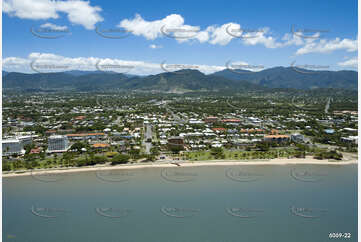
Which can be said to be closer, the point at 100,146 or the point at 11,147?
the point at 11,147

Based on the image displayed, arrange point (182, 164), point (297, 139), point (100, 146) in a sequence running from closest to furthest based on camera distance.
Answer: point (182, 164), point (100, 146), point (297, 139)

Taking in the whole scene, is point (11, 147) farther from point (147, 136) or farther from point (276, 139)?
point (276, 139)

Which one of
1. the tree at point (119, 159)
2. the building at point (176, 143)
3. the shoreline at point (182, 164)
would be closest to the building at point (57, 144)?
the shoreline at point (182, 164)

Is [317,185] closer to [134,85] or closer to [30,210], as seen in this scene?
[30,210]

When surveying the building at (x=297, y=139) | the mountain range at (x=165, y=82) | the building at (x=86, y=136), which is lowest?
the building at (x=86, y=136)

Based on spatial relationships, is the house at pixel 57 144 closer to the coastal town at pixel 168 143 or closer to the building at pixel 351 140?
the coastal town at pixel 168 143

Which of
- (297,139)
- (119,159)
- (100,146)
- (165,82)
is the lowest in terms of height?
(119,159)

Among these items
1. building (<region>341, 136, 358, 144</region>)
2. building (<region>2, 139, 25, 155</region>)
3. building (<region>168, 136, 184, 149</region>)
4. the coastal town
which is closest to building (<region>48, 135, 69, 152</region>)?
the coastal town

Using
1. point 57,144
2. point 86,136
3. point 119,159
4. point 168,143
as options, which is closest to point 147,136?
point 168,143

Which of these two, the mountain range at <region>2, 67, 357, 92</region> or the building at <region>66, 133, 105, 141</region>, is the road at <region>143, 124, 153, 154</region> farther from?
the mountain range at <region>2, 67, 357, 92</region>
